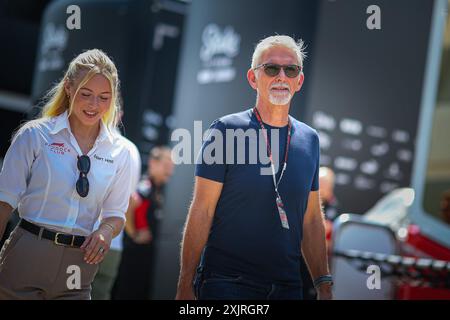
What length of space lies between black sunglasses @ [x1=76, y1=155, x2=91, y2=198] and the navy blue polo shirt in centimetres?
40

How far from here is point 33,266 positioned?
2.83 metres

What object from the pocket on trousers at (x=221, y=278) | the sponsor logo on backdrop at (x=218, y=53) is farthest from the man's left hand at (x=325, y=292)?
the sponsor logo on backdrop at (x=218, y=53)

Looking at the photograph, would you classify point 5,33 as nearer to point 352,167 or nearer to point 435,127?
point 352,167

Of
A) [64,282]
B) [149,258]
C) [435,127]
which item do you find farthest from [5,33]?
[64,282]

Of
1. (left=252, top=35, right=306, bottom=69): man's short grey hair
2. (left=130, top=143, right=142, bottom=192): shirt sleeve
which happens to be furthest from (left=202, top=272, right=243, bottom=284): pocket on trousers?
(left=252, top=35, right=306, bottom=69): man's short grey hair

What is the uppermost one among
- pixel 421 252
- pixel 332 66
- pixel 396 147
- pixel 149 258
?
pixel 332 66

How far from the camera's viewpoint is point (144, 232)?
21.6 feet

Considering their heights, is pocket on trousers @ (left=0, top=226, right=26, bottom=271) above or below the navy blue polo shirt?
below

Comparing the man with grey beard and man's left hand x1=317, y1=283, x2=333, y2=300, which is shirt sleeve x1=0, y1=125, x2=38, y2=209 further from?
man's left hand x1=317, y1=283, x2=333, y2=300

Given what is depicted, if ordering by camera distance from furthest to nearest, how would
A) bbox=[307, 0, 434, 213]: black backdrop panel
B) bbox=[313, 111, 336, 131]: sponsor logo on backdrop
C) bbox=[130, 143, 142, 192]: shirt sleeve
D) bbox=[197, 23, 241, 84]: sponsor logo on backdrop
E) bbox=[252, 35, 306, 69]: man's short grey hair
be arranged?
bbox=[313, 111, 336, 131]: sponsor logo on backdrop < bbox=[307, 0, 434, 213]: black backdrop panel < bbox=[197, 23, 241, 84]: sponsor logo on backdrop < bbox=[130, 143, 142, 192]: shirt sleeve < bbox=[252, 35, 306, 69]: man's short grey hair

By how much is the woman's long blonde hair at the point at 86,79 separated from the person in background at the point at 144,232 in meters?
3.19

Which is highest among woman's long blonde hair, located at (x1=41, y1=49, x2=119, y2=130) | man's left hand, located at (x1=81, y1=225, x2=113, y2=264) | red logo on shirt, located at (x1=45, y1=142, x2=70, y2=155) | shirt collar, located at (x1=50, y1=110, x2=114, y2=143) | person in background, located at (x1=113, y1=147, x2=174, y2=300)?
woman's long blonde hair, located at (x1=41, y1=49, x2=119, y2=130)

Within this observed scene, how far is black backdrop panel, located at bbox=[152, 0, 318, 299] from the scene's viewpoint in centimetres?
572

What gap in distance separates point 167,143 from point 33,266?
5835 mm
